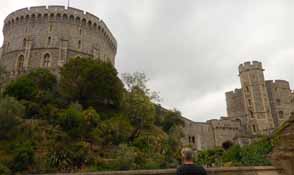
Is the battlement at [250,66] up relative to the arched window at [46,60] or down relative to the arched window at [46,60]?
up

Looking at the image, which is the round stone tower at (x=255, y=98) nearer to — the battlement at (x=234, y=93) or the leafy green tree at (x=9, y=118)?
the battlement at (x=234, y=93)

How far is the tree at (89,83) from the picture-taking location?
87.3ft

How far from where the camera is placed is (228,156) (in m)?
27.0

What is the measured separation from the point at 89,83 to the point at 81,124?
740cm

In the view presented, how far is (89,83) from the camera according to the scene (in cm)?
2653

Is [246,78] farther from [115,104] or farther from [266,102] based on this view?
[115,104]

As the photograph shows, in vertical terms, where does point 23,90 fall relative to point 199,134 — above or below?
above

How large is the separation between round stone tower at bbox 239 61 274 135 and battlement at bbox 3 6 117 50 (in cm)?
3453

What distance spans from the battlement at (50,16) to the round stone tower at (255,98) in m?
34.5

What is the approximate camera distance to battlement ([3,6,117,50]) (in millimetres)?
38438

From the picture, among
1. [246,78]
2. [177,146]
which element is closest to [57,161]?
[177,146]

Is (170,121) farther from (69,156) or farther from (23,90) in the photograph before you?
(69,156)

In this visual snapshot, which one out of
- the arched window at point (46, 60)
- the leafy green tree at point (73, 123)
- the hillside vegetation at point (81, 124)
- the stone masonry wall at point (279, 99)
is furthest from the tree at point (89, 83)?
the stone masonry wall at point (279, 99)

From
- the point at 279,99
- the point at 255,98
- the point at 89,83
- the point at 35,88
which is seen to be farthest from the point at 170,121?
the point at 279,99
